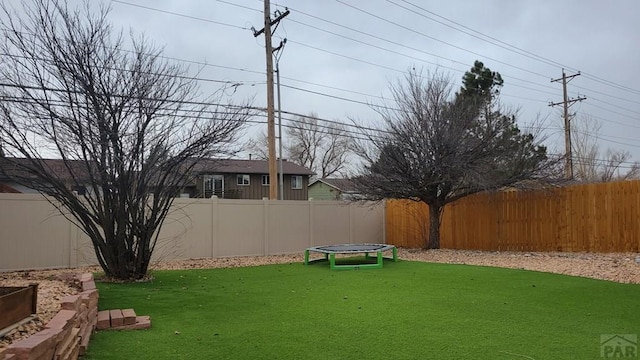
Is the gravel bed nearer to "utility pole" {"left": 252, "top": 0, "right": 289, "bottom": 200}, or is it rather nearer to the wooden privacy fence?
the wooden privacy fence

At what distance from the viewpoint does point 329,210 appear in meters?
16.2

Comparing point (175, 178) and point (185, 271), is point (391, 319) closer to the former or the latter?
point (175, 178)

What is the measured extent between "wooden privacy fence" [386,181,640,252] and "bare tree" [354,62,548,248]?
3.35ft

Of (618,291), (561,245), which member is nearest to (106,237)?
(618,291)

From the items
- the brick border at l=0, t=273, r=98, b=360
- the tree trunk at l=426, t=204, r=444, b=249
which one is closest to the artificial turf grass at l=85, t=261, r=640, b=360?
the brick border at l=0, t=273, r=98, b=360

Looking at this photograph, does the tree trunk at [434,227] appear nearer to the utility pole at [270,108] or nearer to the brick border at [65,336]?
the utility pole at [270,108]

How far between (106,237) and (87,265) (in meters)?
3.36

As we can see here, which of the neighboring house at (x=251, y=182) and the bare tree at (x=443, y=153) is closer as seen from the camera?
the bare tree at (x=443, y=153)

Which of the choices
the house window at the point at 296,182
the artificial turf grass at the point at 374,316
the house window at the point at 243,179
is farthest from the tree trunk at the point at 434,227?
the house window at the point at 296,182

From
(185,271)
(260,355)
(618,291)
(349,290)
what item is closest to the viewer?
(260,355)

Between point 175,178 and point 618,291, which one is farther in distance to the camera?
point 175,178

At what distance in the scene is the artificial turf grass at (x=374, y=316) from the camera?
437cm

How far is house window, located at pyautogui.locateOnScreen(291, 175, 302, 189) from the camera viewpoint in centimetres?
3409

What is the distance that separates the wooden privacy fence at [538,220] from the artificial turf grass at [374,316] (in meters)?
3.75
